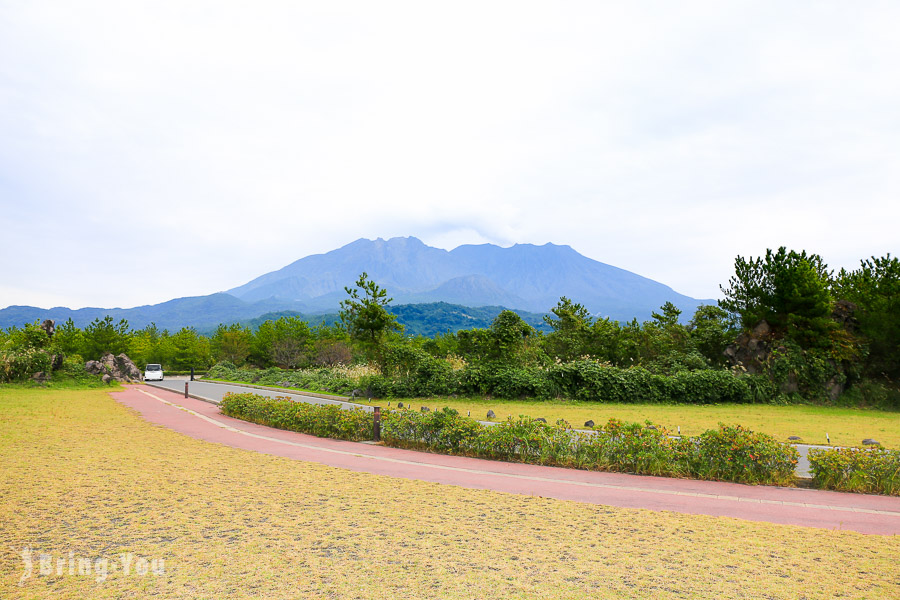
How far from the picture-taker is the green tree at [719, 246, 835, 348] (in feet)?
64.8

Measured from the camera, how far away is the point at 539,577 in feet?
13.0

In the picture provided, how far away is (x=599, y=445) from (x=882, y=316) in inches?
699

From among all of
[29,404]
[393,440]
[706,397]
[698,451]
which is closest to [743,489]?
[698,451]

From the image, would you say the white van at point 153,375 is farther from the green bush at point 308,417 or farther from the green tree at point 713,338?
the green tree at point 713,338

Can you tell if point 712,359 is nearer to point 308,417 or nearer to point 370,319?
point 370,319

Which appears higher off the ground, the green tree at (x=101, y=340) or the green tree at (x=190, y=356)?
the green tree at (x=101, y=340)

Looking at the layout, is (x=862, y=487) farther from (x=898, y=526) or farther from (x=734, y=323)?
(x=734, y=323)

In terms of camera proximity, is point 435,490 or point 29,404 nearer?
point 435,490

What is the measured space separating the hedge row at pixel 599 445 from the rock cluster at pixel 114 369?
1063 inches

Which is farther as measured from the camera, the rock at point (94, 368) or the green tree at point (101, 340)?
the green tree at point (101, 340)

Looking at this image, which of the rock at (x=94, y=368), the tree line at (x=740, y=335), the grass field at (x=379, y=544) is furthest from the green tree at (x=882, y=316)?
the rock at (x=94, y=368)

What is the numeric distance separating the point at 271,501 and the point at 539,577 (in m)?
3.57

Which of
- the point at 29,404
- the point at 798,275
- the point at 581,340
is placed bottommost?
the point at 29,404

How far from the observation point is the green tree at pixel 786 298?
778 inches
